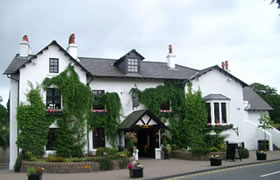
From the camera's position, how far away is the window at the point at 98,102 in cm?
2246

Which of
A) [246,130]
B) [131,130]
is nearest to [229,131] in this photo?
[246,130]

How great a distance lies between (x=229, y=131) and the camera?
2544 cm

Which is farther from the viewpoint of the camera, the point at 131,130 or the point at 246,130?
the point at 246,130

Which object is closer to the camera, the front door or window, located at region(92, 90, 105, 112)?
window, located at region(92, 90, 105, 112)

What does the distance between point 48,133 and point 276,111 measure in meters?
Result: 48.5

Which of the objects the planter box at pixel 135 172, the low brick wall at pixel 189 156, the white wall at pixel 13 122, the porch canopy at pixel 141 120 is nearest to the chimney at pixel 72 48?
the white wall at pixel 13 122

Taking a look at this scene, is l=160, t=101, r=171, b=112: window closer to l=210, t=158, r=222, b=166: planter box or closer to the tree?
l=210, t=158, r=222, b=166: planter box

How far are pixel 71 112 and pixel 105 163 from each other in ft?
16.7

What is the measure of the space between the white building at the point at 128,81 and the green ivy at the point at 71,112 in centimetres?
68

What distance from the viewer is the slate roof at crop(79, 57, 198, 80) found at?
2352 cm

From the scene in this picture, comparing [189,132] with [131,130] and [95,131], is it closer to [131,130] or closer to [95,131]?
[131,130]

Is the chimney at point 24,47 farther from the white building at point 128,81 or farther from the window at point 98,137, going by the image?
the window at point 98,137

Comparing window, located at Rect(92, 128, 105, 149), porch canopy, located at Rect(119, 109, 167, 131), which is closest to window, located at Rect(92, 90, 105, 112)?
window, located at Rect(92, 128, 105, 149)

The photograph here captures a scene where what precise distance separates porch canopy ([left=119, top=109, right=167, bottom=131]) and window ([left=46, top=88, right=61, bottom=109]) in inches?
206
